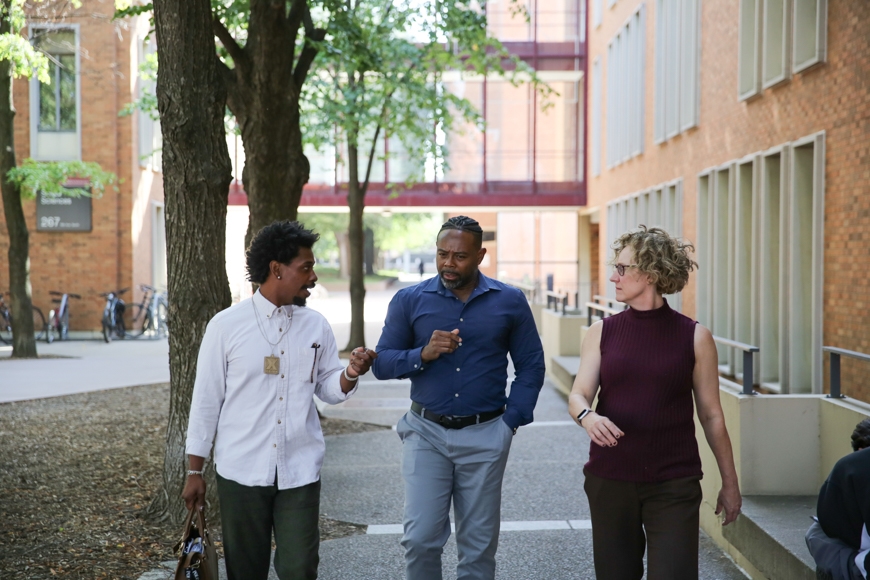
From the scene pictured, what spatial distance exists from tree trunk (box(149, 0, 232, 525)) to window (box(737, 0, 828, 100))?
6.49m

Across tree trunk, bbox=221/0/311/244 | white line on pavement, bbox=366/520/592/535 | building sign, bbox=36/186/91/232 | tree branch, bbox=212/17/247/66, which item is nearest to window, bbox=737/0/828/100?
tree trunk, bbox=221/0/311/244

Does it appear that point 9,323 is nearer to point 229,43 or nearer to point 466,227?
point 229,43

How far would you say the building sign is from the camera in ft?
82.8

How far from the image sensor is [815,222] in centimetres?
1063

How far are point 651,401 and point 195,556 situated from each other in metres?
1.81

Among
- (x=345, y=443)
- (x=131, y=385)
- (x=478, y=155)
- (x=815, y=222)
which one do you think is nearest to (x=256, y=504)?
(x=345, y=443)

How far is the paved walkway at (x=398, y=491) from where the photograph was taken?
6191mm

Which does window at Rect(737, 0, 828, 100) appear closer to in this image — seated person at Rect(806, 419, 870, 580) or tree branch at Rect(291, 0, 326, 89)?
tree branch at Rect(291, 0, 326, 89)

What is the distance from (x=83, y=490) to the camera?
7.84 metres

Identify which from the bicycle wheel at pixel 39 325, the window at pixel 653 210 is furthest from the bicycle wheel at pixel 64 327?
the window at pixel 653 210

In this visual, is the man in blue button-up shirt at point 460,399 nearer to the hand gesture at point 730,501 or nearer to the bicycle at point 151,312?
the hand gesture at point 730,501

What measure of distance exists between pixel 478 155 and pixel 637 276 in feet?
98.3

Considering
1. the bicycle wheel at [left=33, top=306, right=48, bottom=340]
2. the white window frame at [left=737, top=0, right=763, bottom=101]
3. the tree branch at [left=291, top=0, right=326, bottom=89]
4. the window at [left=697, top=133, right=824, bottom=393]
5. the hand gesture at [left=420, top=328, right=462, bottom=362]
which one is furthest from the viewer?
the bicycle wheel at [left=33, top=306, right=48, bottom=340]

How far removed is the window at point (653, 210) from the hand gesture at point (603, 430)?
11540 mm
